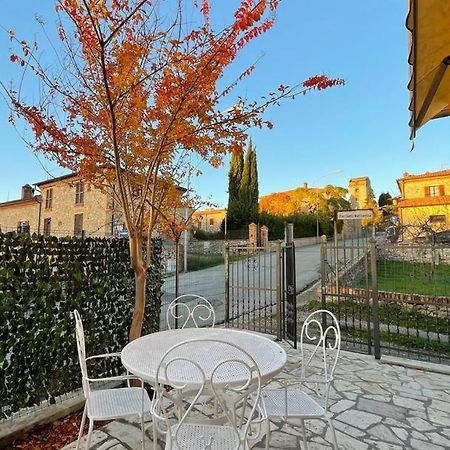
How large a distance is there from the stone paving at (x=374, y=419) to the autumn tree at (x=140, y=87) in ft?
3.09

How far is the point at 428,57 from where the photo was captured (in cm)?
156

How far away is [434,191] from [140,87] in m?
27.9

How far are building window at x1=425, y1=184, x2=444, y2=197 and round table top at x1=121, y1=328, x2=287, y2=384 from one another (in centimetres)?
2760

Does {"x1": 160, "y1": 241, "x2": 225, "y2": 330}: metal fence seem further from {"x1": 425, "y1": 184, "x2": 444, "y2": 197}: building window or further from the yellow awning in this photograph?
{"x1": 425, "y1": 184, "x2": 444, "y2": 197}: building window

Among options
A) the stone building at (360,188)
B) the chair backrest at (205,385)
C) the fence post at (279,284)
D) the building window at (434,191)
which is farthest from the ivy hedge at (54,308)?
the stone building at (360,188)

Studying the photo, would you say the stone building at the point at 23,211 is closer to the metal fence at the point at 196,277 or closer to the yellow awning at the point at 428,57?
→ the metal fence at the point at 196,277

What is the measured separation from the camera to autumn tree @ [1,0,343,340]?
8.55 ft

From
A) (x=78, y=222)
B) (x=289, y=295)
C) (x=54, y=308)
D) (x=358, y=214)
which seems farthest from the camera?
(x=78, y=222)

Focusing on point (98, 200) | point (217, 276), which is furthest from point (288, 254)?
point (98, 200)

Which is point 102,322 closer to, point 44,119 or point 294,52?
point 44,119

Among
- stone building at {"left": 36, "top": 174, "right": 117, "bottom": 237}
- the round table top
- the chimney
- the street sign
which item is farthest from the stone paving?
the chimney

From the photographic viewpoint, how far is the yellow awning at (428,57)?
1.33m

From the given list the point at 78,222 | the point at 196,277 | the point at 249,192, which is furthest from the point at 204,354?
the point at 249,192

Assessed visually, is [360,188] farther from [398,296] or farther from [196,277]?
[398,296]
